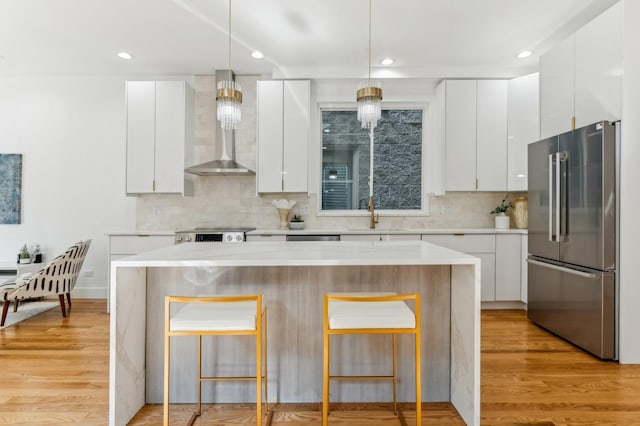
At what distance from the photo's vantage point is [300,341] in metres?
2.17

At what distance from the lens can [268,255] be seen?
1926mm

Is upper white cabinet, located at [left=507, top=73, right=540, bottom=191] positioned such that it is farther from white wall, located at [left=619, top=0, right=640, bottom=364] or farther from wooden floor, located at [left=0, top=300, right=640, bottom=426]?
wooden floor, located at [left=0, top=300, right=640, bottom=426]

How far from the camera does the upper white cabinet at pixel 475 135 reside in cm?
434

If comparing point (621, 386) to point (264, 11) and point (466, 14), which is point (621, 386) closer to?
point (466, 14)

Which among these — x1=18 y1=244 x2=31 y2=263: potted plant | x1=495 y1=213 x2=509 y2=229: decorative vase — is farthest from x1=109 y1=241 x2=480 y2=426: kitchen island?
x1=18 y1=244 x2=31 y2=263: potted plant

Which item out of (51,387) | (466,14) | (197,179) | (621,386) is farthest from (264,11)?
(621,386)

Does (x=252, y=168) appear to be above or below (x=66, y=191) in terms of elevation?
above

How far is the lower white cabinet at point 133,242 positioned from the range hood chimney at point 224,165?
2.65 feet

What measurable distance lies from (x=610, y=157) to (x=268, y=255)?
2.61 meters

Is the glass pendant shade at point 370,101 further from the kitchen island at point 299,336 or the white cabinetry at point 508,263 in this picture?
the white cabinetry at point 508,263

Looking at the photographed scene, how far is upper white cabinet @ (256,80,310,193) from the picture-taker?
14.2 ft

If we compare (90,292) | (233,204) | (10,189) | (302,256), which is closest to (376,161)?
(233,204)

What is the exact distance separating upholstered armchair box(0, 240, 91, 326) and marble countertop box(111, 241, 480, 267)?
2.43 metres

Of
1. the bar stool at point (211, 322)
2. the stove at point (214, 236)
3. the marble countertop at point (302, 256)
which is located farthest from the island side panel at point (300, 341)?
the stove at point (214, 236)
